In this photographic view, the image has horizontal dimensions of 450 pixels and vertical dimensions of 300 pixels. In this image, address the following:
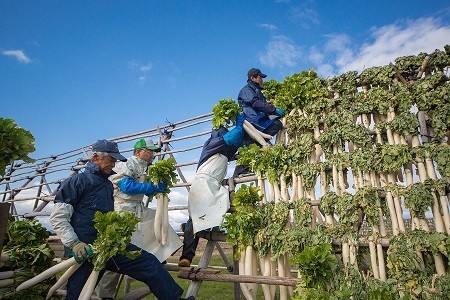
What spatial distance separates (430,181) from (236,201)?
227cm

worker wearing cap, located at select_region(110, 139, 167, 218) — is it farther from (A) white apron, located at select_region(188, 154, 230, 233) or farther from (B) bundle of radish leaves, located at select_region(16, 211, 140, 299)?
(B) bundle of radish leaves, located at select_region(16, 211, 140, 299)

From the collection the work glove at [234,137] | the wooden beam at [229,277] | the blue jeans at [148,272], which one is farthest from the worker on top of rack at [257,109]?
the blue jeans at [148,272]

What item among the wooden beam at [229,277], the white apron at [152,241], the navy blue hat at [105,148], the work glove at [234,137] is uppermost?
the work glove at [234,137]

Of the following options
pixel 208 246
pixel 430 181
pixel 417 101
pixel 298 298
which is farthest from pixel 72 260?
pixel 417 101

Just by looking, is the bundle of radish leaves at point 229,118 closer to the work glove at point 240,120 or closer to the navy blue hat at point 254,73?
the work glove at point 240,120

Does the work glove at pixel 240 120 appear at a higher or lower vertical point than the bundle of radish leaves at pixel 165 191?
higher

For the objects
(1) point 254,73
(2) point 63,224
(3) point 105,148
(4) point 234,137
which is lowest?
(2) point 63,224

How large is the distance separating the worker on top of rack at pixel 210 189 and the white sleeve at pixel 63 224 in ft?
5.19

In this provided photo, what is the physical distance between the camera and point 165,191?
4594 mm

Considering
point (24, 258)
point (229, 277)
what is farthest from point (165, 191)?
point (24, 258)

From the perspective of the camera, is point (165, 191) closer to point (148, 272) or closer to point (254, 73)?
point (148, 272)

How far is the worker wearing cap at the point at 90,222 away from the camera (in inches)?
149

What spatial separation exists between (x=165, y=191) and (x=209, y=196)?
616mm

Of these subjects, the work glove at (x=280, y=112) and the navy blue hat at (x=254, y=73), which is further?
the navy blue hat at (x=254, y=73)
